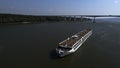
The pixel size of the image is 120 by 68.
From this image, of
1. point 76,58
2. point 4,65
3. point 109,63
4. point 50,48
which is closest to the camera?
point 4,65

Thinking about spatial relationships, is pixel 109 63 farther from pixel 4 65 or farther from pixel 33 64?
pixel 4 65

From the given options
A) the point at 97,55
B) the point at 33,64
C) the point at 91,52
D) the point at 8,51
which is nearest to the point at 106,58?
the point at 97,55

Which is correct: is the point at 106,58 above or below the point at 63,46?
below

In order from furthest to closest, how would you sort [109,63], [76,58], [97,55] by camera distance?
[97,55], [76,58], [109,63]

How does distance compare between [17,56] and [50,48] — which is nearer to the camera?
[17,56]

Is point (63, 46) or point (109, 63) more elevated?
point (63, 46)

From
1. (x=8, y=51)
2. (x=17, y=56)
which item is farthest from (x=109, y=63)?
A: (x=8, y=51)

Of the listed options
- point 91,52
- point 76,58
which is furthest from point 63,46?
point 91,52

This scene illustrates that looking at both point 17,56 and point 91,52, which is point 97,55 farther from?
point 17,56

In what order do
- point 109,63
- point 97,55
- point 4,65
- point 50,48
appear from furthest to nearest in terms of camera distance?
point 50,48 < point 97,55 < point 109,63 < point 4,65

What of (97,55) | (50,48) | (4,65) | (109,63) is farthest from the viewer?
(50,48)
